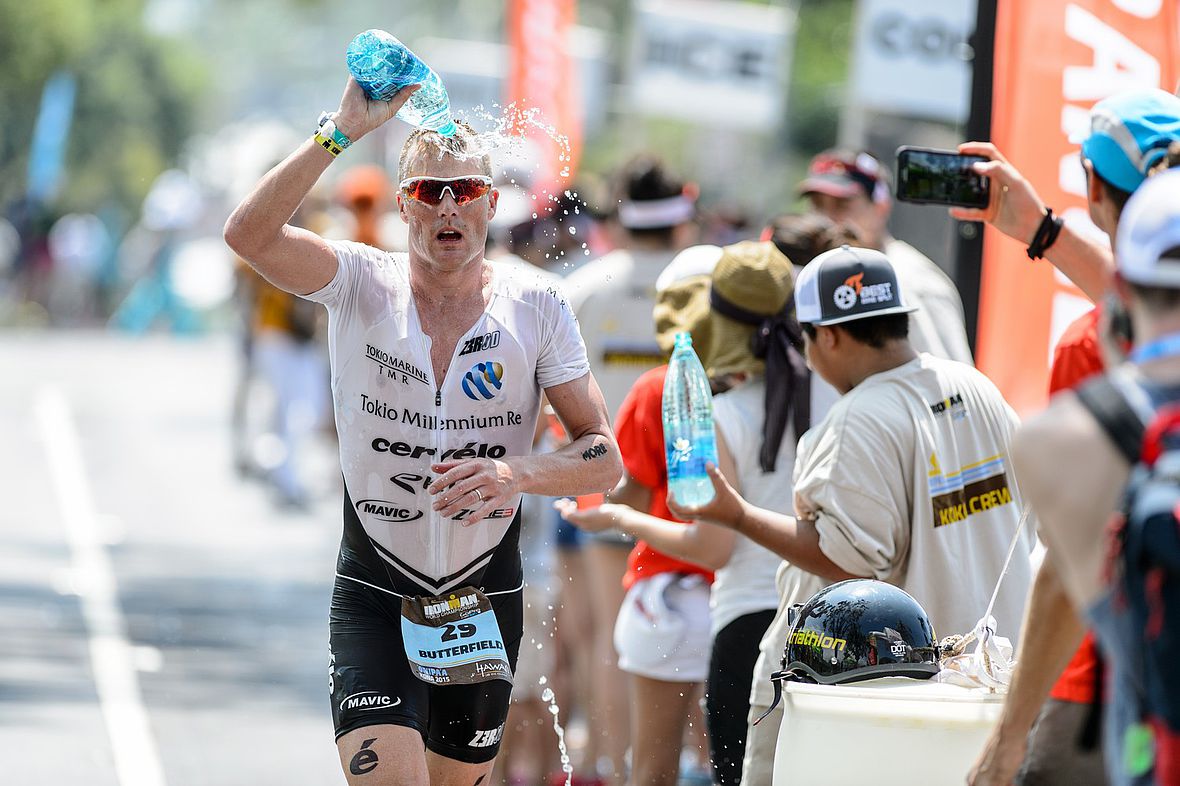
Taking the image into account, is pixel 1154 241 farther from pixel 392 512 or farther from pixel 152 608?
pixel 152 608

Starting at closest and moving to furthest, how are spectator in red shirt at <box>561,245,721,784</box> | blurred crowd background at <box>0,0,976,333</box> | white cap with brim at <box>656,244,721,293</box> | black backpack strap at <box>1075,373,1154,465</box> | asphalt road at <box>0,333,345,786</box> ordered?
black backpack strap at <box>1075,373,1154,465</box>, spectator in red shirt at <box>561,245,721,784</box>, white cap with brim at <box>656,244,721,293</box>, asphalt road at <box>0,333,345,786</box>, blurred crowd background at <box>0,0,976,333</box>

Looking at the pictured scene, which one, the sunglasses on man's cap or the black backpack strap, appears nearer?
the black backpack strap

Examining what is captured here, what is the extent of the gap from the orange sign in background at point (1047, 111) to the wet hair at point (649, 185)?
152 centimetres

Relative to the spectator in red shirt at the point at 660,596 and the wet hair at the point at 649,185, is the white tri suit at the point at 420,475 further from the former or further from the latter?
the wet hair at the point at 649,185

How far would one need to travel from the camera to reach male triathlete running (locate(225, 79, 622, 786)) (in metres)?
4.85

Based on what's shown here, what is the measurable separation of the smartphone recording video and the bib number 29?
68.2 inches

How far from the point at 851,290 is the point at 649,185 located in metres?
3.19

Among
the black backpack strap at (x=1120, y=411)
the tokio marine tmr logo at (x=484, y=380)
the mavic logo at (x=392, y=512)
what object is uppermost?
the black backpack strap at (x=1120, y=411)

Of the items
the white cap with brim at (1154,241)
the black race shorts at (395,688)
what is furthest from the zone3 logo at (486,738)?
the white cap with brim at (1154,241)

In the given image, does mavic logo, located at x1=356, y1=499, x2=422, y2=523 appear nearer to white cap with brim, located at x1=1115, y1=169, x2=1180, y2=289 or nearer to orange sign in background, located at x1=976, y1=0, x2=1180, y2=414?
white cap with brim, located at x1=1115, y1=169, x2=1180, y2=289

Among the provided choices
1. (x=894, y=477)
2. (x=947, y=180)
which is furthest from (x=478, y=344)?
(x=947, y=180)

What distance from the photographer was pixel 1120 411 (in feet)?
9.22

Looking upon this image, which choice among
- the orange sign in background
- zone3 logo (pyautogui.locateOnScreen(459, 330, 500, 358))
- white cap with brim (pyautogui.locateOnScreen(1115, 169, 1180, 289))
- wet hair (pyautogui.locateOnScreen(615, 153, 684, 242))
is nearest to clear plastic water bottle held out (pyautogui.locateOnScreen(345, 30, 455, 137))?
zone3 logo (pyautogui.locateOnScreen(459, 330, 500, 358))

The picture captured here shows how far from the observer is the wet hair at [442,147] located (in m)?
4.89
